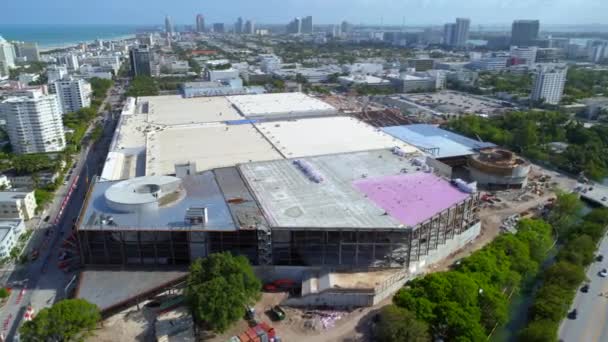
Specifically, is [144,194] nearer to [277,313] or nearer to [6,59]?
[277,313]

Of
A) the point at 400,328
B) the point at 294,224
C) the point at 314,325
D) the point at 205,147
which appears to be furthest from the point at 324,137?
the point at 400,328

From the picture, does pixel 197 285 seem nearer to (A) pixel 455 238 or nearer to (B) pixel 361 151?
(A) pixel 455 238

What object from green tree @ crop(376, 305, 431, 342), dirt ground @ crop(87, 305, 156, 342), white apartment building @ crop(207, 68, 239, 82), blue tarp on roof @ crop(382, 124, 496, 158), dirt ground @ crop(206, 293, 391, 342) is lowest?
dirt ground @ crop(206, 293, 391, 342)

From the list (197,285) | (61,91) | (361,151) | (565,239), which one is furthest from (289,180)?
(61,91)

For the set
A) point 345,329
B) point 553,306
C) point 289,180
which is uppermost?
point 289,180

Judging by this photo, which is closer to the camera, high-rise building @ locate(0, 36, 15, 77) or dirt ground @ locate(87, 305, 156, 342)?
dirt ground @ locate(87, 305, 156, 342)

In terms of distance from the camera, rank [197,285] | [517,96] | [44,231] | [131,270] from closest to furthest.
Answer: [197,285]
[131,270]
[44,231]
[517,96]

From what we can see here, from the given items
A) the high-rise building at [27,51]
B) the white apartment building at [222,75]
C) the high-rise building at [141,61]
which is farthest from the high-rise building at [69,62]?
the white apartment building at [222,75]

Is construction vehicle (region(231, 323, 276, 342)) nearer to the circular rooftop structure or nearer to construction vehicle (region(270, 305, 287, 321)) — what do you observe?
construction vehicle (region(270, 305, 287, 321))

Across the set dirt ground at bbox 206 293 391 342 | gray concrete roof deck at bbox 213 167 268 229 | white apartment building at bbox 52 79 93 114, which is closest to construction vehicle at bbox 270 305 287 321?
dirt ground at bbox 206 293 391 342
